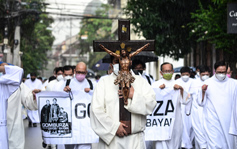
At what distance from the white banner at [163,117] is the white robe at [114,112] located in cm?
374

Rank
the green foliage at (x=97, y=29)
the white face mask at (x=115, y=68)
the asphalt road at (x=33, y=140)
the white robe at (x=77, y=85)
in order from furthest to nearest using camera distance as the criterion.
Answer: the green foliage at (x=97, y=29)
the asphalt road at (x=33, y=140)
the white robe at (x=77, y=85)
the white face mask at (x=115, y=68)

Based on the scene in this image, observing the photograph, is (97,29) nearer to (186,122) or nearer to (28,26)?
(28,26)

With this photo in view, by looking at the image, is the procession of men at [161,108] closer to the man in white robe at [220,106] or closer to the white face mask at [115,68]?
the man in white robe at [220,106]

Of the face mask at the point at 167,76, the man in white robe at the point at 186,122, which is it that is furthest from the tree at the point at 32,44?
the face mask at the point at 167,76

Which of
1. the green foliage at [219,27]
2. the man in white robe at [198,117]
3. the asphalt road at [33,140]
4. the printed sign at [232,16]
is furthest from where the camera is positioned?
the green foliage at [219,27]

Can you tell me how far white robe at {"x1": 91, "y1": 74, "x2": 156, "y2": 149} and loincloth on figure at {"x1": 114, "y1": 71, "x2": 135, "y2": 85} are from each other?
19cm

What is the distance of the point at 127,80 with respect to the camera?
19.0ft

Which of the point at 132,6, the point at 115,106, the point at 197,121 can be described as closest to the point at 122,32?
the point at 115,106

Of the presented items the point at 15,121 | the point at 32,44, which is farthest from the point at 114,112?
the point at 32,44

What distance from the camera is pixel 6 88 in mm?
7641

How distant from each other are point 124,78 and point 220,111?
385cm

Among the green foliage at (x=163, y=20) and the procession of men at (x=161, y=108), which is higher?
the green foliage at (x=163, y=20)

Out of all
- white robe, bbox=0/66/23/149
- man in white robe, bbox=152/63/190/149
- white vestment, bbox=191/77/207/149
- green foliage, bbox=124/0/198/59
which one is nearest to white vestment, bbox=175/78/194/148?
white vestment, bbox=191/77/207/149

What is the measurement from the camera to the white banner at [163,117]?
982 cm
